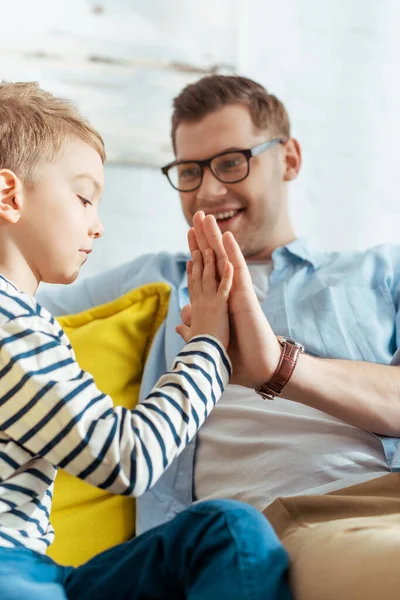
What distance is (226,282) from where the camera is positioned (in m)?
1.15

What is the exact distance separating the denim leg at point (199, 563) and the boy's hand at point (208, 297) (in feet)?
0.97

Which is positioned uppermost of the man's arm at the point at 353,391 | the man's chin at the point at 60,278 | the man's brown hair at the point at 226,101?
the man's brown hair at the point at 226,101

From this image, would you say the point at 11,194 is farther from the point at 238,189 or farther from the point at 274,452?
the point at 238,189

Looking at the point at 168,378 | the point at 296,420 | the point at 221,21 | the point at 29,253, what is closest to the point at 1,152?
the point at 29,253

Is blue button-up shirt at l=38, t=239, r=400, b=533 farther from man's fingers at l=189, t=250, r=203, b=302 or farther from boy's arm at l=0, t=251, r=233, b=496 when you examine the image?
boy's arm at l=0, t=251, r=233, b=496

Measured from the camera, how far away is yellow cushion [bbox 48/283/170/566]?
146 cm

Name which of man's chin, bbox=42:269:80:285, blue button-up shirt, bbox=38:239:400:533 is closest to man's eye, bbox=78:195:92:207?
man's chin, bbox=42:269:80:285

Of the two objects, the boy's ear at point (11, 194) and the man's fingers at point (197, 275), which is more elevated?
the boy's ear at point (11, 194)

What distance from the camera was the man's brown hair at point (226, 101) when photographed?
190 cm

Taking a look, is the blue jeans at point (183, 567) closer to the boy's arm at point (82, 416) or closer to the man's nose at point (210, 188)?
the boy's arm at point (82, 416)

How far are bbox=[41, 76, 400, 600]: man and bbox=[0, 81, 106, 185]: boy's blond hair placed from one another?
0.81 ft

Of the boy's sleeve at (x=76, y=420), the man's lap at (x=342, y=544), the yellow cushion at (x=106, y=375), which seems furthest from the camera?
the yellow cushion at (x=106, y=375)

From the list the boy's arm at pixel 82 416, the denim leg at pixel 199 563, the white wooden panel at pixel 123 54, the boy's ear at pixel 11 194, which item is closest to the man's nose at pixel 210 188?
the white wooden panel at pixel 123 54

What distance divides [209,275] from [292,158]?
92 centimetres
